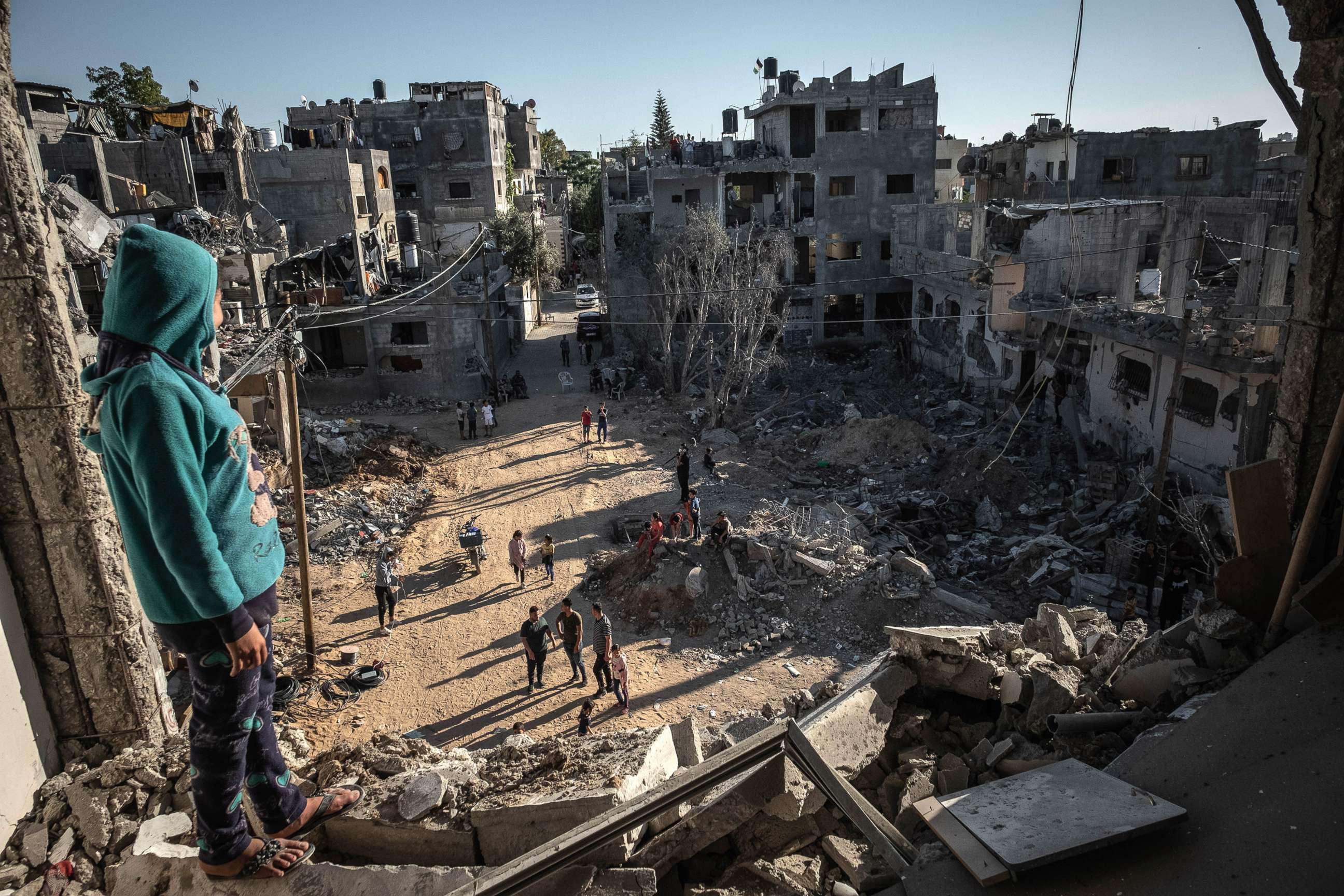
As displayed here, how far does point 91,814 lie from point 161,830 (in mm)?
1190

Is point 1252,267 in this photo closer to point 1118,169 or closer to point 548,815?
point 1118,169

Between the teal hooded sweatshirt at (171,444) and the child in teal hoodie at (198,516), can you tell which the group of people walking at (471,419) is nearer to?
the child in teal hoodie at (198,516)

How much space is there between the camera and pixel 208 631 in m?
3.28

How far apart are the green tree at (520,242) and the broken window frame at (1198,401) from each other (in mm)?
32517

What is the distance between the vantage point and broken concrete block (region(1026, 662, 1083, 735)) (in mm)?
4633

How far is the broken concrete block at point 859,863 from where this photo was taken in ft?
11.1

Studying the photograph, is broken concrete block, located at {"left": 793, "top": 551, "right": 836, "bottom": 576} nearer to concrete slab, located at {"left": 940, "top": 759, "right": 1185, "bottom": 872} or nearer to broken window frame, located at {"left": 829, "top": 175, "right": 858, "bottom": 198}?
concrete slab, located at {"left": 940, "top": 759, "right": 1185, "bottom": 872}

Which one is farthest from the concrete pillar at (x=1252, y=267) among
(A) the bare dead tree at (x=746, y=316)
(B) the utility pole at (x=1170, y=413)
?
(A) the bare dead tree at (x=746, y=316)

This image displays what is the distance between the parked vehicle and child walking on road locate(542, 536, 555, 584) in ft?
64.2

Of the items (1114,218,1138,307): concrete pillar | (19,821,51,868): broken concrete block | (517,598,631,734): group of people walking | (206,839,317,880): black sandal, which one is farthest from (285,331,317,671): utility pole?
(1114,218,1138,307): concrete pillar

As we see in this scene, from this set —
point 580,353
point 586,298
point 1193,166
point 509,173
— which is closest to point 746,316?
point 580,353

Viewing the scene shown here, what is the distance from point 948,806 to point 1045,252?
2006 cm

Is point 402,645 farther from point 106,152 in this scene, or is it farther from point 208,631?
point 106,152

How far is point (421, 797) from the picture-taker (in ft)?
13.1
